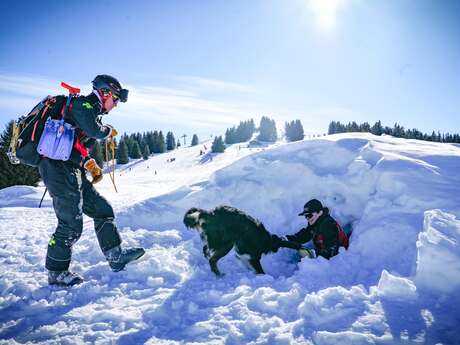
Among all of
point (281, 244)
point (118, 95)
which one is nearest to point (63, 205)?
point (118, 95)

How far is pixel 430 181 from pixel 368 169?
46.4 inches

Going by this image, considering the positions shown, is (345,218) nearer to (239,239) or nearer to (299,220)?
(299,220)

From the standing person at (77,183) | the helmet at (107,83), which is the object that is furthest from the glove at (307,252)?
the helmet at (107,83)

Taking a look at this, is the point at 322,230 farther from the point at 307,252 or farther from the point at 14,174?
the point at 14,174

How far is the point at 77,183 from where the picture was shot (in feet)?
12.5

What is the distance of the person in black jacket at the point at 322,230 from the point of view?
500 centimetres

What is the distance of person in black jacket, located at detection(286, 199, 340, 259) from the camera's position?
16.4ft

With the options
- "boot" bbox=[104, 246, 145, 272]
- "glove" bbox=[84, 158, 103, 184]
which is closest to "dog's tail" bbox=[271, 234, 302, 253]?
"boot" bbox=[104, 246, 145, 272]

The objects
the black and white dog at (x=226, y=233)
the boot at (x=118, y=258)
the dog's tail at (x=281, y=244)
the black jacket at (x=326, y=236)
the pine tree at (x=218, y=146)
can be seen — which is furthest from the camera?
the pine tree at (x=218, y=146)

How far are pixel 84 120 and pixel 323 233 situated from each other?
12.8 ft

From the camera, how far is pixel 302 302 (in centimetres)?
318

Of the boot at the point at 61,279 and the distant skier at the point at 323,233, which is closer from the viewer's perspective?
the boot at the point at 61,279

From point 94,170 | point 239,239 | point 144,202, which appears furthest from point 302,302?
point 144,202

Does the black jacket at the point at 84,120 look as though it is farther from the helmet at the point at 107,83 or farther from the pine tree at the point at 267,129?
the pine tree at the point at 267,129
